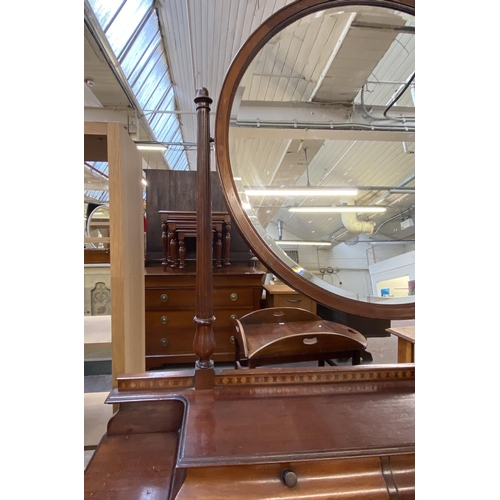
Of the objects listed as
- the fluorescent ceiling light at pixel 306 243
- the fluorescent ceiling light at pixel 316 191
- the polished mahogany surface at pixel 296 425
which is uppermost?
the fluorescent ceiling light at pixel 316 191

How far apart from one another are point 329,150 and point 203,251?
0.42m

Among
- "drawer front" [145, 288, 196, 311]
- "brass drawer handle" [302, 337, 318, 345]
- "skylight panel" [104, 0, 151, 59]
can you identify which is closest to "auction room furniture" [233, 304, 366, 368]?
"brass drawer handle" [302, 337, 318, 345]

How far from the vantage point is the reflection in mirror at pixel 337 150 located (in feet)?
1.97

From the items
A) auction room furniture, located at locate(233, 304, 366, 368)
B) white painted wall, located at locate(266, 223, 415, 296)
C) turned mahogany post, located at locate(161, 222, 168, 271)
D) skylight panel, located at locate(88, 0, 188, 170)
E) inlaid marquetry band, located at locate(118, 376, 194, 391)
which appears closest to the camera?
inlaid marquetry band, located at locate(118, 376, 194, 391)

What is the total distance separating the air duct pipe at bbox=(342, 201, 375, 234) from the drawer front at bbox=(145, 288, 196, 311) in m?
0.95

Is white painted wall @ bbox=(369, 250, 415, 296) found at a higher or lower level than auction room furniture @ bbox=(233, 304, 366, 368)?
higher

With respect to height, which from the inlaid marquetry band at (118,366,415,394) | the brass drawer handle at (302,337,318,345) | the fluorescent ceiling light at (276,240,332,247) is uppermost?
the fluorescent ceiling light at (276,240,332,247)

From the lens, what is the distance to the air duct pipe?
67 centimetres

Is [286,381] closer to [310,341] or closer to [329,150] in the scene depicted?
[310,341]

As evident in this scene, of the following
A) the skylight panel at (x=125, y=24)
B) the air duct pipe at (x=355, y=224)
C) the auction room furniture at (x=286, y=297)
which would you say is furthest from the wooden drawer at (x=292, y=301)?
the skylight panel at (x=125, y=24)

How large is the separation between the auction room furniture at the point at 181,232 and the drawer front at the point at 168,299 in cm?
15

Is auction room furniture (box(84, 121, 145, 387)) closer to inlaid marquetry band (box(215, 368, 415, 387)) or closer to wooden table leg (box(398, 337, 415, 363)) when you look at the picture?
inlaid marquetry band (box(215, 368, 415, 387))

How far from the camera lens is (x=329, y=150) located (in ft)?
2.28

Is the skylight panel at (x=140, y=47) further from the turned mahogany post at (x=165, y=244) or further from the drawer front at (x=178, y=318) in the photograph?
the drawer front at (x=178, y=318)
